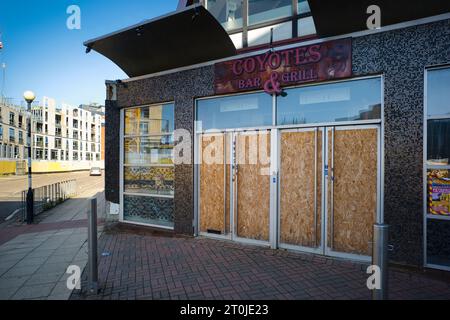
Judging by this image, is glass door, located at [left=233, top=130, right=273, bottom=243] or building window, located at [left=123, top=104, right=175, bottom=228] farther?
building window, located at [left=123, top=104, right=175, bottom=228]

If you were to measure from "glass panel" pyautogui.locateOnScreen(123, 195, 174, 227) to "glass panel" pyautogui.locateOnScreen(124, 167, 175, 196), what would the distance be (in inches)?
8.0

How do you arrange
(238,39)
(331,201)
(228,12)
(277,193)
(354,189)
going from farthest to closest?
(228,12), (238,39), (277,193), (331,201), (354,189)

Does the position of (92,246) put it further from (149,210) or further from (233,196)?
(149,210)

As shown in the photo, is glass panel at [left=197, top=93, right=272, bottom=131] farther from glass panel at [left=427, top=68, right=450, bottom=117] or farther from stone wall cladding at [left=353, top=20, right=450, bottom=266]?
glass panel at [left=427, top=68, right=450, bottom=117]

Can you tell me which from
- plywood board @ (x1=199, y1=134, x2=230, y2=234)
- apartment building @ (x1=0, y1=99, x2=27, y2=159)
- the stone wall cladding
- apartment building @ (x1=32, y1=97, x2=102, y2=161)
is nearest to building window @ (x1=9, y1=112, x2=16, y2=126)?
apartment building @ (x1=0, y1=99, x2=27, y2=159)

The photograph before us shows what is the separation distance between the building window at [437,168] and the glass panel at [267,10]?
328 centimetres

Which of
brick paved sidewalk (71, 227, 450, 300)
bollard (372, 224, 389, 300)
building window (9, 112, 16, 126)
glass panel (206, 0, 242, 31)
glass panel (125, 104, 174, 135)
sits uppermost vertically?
building window (9, 112, 16, 126)

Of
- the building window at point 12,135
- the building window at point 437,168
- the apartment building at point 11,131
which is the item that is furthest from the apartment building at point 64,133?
the building window at point 437,168

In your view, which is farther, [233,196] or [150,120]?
[150,120]

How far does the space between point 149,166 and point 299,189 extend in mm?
4005

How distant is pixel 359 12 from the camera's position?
14.6ft

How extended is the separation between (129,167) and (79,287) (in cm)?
409

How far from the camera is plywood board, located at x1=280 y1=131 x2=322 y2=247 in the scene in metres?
5.08

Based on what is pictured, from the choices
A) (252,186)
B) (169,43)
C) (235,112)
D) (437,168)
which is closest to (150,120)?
(169,43)
